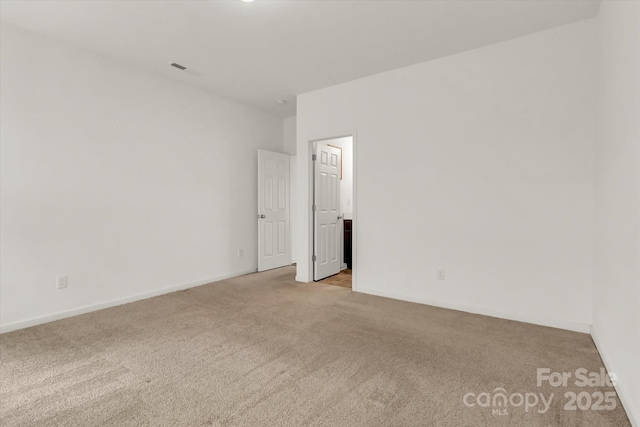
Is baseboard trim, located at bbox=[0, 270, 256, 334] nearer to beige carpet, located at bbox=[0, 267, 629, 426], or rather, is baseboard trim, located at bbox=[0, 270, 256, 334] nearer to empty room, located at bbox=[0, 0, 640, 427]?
empty room, located at bbox=[0, 0, 640, 427]

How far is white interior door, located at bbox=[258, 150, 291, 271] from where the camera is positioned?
209 inches

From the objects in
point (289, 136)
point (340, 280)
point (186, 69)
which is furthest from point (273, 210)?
point (186, 69)

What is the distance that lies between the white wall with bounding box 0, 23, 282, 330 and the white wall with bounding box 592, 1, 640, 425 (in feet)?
13.9

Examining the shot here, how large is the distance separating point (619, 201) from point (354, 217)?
8.32ft

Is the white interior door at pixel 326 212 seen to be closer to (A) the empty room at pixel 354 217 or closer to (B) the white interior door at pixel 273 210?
(A) the empty room at pixel 354 217

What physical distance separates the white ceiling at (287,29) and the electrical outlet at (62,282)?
2293 mm

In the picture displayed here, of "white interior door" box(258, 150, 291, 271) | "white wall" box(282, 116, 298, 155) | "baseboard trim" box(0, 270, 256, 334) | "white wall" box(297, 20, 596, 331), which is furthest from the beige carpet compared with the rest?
"white wall" box(282, 116, 298, 155)

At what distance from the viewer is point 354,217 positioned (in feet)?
13.4

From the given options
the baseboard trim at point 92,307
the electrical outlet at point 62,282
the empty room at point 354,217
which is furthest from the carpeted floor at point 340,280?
the electrical outlet at point 62,282

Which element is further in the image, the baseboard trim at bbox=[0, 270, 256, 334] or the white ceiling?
the baseboard trim at bbox=[0, 270, 256, 334]

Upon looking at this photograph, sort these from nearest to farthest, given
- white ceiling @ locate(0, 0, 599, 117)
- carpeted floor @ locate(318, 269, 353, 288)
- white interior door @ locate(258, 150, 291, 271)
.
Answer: white ceiling @ locate(0, 0, 599, 117), carpeted floor @ locate(318, 269, 353, 288), white interior door @ locate(258, 150, 291, 271)

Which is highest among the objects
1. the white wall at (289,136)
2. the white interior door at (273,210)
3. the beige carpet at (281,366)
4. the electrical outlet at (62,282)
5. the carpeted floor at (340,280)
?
the white wall at (289,136)

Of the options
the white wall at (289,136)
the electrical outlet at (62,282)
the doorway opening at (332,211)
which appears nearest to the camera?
the electrical outlet at (62,282)

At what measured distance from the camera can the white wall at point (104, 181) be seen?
2912 mm
